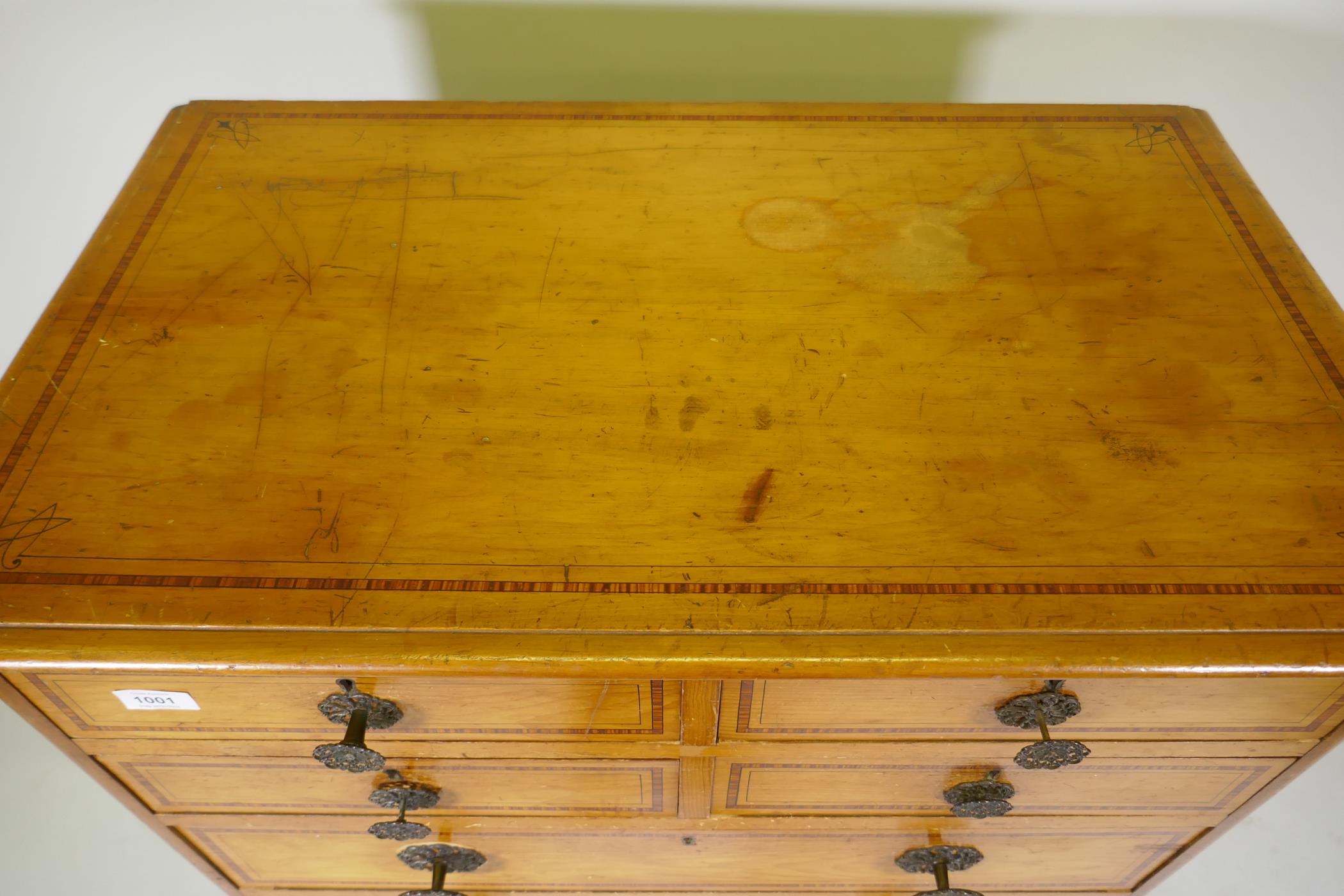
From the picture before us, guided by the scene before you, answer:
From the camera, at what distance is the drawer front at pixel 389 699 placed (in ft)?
2.94

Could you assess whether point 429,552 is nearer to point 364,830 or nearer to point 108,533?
point 108,533

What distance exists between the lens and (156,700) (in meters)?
0.92

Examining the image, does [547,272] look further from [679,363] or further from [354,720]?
[354,720]

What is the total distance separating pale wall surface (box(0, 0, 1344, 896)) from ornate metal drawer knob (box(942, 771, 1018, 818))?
92 centimetres

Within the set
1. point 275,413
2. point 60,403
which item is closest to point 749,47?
point 275,413

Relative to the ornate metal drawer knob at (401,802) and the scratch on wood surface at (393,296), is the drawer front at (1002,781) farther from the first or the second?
the scratch on wood surface at (393,296)

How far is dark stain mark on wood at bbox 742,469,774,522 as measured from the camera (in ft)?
2.93

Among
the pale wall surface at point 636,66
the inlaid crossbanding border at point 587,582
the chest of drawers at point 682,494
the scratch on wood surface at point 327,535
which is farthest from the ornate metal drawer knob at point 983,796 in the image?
the pale wall surface at point 636,66

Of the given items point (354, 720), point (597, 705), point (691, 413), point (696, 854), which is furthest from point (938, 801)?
point (354, 720)

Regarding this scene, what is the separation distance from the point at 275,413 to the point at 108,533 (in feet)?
0.63

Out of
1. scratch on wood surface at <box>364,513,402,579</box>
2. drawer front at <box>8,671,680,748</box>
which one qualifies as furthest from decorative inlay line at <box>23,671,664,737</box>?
scratch on wood surface at <box>364,513,402,579</box>

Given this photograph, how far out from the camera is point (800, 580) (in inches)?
33.4

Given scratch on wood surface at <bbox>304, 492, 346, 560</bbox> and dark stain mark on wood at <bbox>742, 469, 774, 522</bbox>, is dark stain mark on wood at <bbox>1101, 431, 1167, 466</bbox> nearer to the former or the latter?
dark stain mark on wood at <bbox>742, 469, 774, 522</bbox>

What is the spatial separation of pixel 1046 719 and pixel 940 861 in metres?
0.39
